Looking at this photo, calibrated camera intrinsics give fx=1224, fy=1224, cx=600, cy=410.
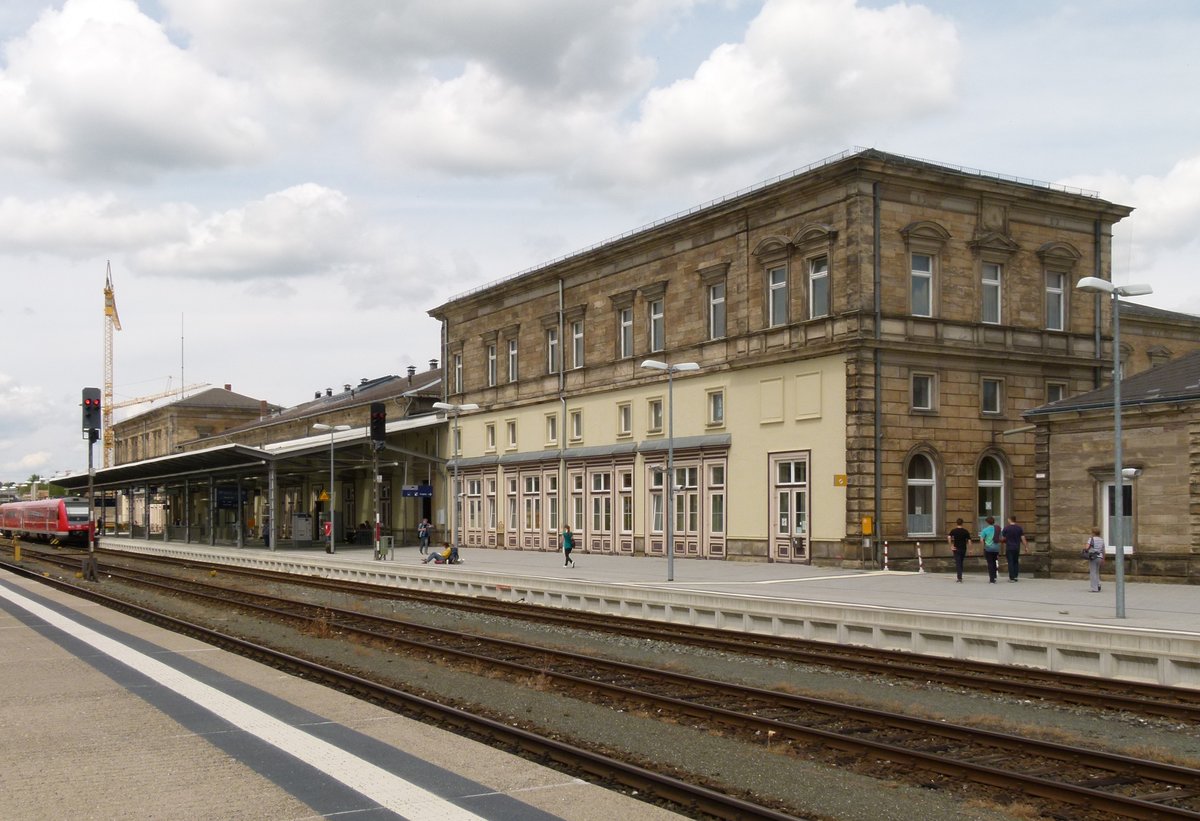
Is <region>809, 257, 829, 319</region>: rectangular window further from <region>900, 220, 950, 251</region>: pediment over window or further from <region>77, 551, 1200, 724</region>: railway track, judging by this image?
<region>77, 551, 1200, 724</region>: railway track

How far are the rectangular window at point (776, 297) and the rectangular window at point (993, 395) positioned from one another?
6.46 m

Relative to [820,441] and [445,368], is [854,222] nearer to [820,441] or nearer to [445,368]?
[820,441]

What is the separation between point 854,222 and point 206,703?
86.8 feet

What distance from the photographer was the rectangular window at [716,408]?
132ft

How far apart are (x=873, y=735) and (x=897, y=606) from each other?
36.1 ft

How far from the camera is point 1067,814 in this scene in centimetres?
885

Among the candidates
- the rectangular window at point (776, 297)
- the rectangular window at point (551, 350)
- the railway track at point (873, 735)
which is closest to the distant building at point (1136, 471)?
the rectangular window at point (776, 297)

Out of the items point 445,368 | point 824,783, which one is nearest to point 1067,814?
point 824,783

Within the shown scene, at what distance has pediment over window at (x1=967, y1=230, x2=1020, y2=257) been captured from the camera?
122 ft

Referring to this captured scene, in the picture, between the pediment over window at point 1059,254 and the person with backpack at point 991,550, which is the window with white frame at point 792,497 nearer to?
the person with backpack at point 991,550

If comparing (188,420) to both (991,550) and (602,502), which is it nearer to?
(602,502)

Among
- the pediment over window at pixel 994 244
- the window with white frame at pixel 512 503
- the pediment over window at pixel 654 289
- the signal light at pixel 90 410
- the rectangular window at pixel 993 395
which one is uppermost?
the pediment over window at pixel 994 244

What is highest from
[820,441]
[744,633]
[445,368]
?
[445,368]

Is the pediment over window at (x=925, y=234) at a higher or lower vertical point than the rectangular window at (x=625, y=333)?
higher
